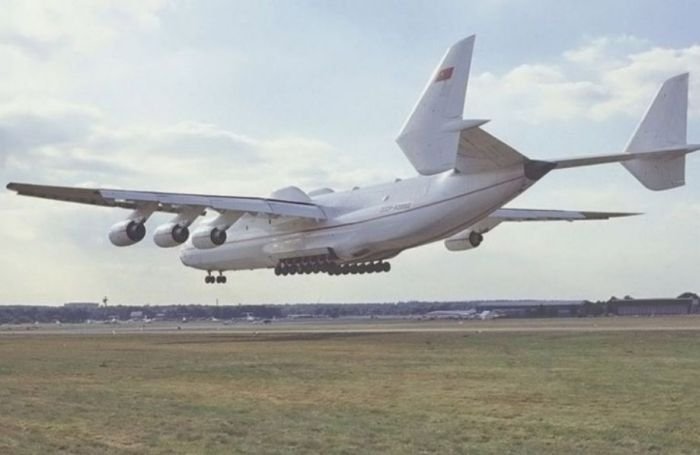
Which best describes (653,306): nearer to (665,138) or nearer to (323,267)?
(323,267)

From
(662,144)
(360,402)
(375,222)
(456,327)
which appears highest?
(662,144)

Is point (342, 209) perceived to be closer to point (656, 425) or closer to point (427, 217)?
point (427, 217)

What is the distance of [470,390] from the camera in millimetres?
20188

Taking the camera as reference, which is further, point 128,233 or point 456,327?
point 456,327

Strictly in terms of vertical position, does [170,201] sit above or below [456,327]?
above

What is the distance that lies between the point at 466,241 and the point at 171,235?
1767 centimetres

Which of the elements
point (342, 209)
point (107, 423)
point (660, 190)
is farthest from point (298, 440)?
point (342, 209)

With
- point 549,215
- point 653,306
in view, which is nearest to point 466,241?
point 549,215

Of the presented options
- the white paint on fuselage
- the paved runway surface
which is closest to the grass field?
the white paint on fuselage

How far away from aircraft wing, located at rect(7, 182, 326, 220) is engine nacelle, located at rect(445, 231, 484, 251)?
32.0 feet

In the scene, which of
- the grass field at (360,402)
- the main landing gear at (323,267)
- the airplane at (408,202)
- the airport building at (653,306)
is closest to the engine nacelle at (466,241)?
the airplane at (408,202)

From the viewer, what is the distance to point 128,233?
47469 mm

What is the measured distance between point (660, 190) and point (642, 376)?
17667mm

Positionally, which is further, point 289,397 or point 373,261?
point 373,261
